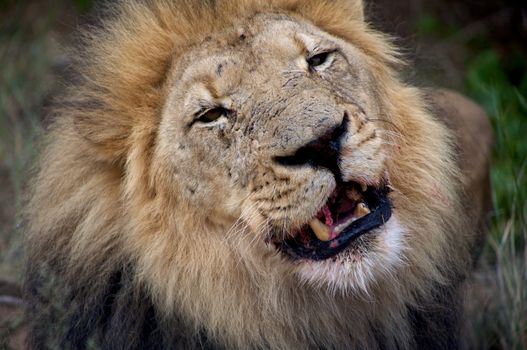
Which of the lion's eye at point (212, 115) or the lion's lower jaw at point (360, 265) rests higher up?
the lion's eye at point (212, 115)

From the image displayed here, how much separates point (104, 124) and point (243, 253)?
2.23 feet

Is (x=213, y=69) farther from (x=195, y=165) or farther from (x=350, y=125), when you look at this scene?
(x=350, y=125)

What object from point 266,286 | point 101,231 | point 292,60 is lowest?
point 266,286

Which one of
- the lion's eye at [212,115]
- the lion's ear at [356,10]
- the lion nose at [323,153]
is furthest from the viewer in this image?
the lion's ear at [356,10]

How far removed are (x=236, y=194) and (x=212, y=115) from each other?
299 mm

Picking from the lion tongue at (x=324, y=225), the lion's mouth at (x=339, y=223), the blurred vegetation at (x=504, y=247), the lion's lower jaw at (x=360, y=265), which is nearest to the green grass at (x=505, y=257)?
the blurred vegetation at (x=504, y=247)

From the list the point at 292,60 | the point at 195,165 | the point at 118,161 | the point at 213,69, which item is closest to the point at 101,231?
the point at 118,161

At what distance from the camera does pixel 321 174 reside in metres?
2.74

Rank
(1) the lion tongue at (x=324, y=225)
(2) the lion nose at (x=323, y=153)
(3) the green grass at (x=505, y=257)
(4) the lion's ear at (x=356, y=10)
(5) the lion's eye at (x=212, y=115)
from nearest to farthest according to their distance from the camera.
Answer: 1. (2) the lion nose at (x=323, y=153)
2. (1) the lion tongue at (x=324, y=225)
3. (5) the lion's eye at (x=212, y=115)
4. (4) the lion's ear at (x=356, y=10)
5. (3) the green grass at (x=505, y=257)

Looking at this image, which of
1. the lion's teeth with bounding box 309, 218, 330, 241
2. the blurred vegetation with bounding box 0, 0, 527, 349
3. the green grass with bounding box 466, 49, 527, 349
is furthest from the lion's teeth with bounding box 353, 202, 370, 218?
the green grass with bounding box 466, 49, 527, 349

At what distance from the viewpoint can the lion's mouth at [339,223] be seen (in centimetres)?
290

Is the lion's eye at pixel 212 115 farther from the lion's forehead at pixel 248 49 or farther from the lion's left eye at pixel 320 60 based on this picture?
the lion's left eye at pixel 320 60

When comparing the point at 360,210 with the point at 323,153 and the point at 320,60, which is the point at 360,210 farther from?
the point at 320,60

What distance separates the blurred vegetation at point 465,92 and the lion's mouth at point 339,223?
41.0 inches
